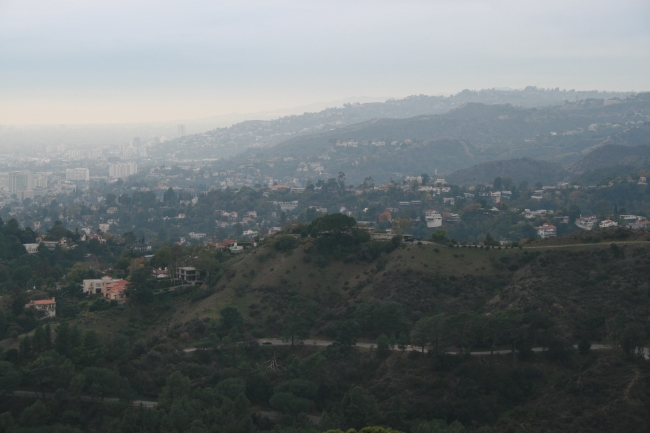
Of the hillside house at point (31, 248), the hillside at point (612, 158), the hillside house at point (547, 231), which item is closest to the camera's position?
the hillside house at point (31, 248)

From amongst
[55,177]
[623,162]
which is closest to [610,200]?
[623,162]

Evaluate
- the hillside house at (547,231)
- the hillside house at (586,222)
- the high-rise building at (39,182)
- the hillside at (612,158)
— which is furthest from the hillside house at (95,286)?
the high-rise building at (39,182)

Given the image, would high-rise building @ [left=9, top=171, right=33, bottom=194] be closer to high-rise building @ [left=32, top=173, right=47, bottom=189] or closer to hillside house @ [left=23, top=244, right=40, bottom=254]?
high-rise building @ [left=32, top=173, right=47, bottom=189]

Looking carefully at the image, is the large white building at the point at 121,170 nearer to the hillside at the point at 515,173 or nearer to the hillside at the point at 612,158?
the hillside at the point at 515,173

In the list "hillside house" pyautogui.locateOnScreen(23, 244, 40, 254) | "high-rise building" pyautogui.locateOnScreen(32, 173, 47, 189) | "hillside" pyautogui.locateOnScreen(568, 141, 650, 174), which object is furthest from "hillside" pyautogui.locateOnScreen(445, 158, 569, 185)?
"hillside house" pyautogui.locateOnScreen(23, 244, 40, 254)

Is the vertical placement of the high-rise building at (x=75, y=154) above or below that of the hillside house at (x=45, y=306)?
below

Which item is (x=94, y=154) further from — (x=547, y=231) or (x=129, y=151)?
(x=547, y=231)

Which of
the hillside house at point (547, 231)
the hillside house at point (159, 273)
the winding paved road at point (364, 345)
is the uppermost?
the hillside house at point (159, 273)

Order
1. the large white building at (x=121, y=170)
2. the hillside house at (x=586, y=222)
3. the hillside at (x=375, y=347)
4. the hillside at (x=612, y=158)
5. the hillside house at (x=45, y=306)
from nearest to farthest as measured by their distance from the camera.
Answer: the hillside at (x=375, y=347)
the hillside house at (x=45, y=306)
the hillside house at (x=586, y=222)
the hillside at (x=612, y=158)
the large white building at (x=121, y=170)

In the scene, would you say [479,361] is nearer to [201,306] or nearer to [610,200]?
[201,306]
